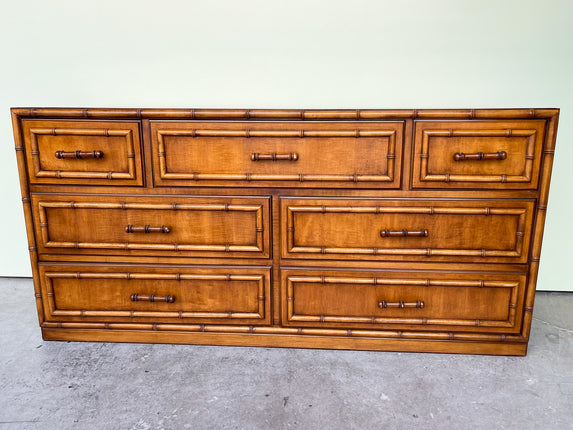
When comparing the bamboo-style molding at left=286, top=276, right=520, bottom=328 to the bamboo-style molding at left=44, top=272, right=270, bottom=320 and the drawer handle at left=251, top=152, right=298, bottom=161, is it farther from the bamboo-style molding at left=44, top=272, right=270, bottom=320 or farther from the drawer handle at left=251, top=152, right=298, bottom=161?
the drawer handle at left=251, top=152, right=298, bottom=161

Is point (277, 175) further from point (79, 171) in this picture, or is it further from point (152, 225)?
point (79, 171)

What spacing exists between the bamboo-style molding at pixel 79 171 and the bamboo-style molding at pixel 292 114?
55mm

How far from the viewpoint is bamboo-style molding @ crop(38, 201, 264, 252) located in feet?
4.66

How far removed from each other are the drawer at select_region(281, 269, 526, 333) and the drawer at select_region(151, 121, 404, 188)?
379mm

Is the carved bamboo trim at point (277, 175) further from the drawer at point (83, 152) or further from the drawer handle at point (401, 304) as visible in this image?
the drawer handle at point (401, 304)

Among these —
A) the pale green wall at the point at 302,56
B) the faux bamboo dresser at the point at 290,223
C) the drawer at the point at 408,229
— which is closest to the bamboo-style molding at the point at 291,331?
the faux bamboo dresser at the point at 290,223

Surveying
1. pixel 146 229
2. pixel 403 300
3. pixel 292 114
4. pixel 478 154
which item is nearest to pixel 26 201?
pixel 146 229

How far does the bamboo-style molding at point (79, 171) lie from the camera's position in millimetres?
1379

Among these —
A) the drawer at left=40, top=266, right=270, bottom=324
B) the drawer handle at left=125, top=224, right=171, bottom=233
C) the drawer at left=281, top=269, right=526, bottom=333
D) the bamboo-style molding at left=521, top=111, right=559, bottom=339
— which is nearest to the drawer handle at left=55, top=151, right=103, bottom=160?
the drawer handle at left=125, top=224, right=171, bottom=233

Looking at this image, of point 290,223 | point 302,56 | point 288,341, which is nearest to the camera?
point 290,223

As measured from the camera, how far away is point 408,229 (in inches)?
55.1

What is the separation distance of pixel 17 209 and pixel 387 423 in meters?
2.31

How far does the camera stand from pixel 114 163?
1.42m

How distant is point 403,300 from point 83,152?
4.47 ft
